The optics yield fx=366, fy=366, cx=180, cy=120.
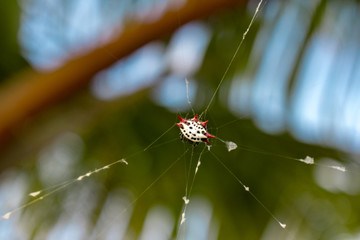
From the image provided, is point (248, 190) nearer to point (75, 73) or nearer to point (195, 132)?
point (195, 132)

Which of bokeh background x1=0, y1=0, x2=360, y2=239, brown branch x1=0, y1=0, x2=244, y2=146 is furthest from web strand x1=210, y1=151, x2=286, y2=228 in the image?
brown branch x1=0, y1=0, x2=244, y2=146

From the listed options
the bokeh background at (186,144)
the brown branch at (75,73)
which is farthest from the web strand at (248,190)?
the brown branch at (75,73)

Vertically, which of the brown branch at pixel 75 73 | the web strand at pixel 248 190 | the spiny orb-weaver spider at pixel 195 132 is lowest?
the web strand at pixel 248 190

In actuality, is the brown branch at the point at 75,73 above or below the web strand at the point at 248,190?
above

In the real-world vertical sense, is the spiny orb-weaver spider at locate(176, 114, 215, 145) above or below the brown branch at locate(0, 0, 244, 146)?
below

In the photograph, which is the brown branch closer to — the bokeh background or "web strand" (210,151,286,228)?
the bokeh background

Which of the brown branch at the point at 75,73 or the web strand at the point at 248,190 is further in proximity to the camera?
the web strand at the point at 248,190

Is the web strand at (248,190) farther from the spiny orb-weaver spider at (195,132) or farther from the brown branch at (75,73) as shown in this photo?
the brown branch at (75,73)

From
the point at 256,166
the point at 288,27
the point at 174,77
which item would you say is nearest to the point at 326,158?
the point at 256,166

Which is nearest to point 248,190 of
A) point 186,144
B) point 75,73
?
point 186,144
